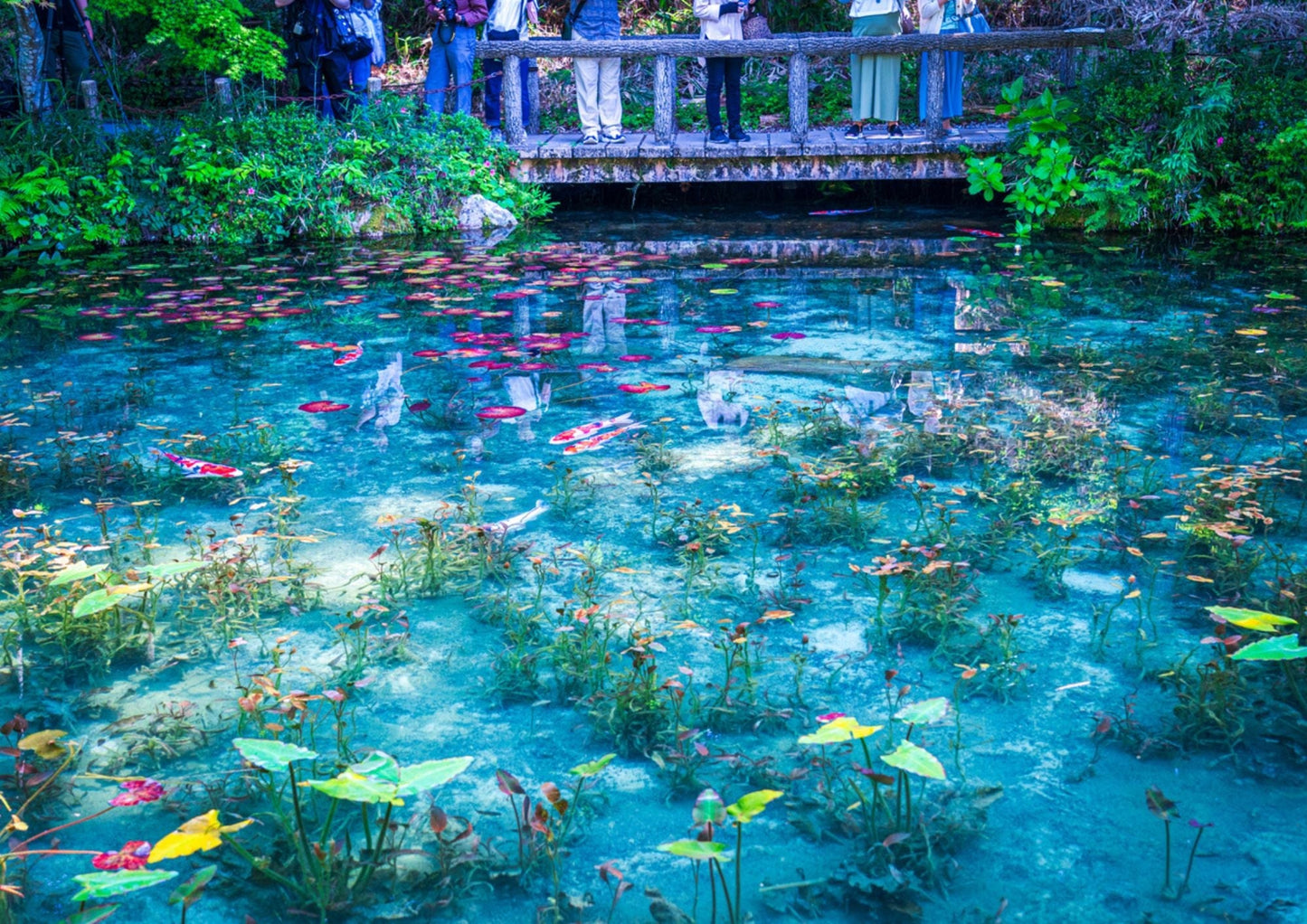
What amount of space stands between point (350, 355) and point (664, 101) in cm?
603

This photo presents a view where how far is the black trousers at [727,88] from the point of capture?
10.9 m

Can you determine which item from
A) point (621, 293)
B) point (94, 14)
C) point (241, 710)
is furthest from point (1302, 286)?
point (94, 14)

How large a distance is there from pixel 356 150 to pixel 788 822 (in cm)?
889

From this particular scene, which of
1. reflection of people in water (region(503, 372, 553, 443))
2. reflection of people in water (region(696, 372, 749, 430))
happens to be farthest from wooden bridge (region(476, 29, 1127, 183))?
reflection of people in water (region(696, 372, 749, 430))

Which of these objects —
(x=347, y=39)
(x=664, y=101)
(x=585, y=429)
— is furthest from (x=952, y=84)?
(x=585, y=429)

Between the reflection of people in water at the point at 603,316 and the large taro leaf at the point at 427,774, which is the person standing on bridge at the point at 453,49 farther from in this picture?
the large taro leaf at the point at 427,774

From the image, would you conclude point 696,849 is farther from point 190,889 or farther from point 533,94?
point 533,94

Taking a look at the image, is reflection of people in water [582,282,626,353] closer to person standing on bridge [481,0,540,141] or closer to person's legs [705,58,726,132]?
person's legs [705,58,726,132]

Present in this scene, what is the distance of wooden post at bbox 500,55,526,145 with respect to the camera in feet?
36.2

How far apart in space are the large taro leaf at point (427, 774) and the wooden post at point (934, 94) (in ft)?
32.2

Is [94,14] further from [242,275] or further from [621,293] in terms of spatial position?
[621,293]

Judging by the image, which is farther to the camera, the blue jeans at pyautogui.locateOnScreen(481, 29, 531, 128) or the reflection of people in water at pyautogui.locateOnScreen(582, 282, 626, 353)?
the blue jeans at pyautogui.locateOnScreen(481, 29, 531, 128)

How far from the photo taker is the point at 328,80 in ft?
36.7

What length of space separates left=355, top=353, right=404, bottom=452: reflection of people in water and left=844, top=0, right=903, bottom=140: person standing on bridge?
6.53 metres
